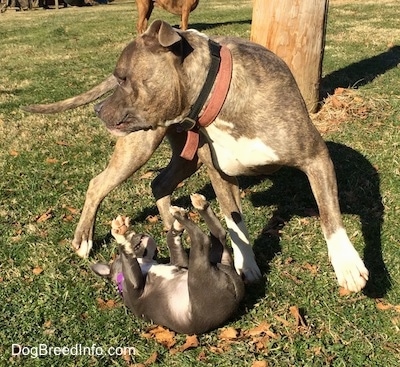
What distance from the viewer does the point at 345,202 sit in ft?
17.2

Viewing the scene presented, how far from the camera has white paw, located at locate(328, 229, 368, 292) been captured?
3398 mm

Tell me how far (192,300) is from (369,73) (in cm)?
676

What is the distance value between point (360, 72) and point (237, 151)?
6.29 metres

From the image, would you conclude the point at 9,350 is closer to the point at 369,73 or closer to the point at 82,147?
the point at 82,147

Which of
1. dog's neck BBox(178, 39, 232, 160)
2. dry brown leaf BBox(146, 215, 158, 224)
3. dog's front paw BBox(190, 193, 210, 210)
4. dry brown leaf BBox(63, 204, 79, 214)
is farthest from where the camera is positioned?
dry brown leaf BBox(63, 204, 79, 214)

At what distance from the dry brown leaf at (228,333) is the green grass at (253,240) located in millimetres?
51

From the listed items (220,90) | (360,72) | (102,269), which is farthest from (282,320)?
(360,72)

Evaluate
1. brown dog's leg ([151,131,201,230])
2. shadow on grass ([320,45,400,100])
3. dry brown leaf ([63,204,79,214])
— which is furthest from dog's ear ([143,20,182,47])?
shadow on grass ([320,45,400,100])

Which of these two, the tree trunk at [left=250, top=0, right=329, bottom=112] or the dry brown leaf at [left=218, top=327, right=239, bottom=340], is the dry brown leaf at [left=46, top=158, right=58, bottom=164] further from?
the dry brown leaf at [left=218, top=327, right=239, bottom=340]

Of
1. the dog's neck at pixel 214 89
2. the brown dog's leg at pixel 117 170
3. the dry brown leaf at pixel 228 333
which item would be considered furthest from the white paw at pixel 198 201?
the dry brown leaf at pixel 228 333

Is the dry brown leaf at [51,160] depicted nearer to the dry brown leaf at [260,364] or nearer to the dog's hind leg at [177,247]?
the dog's hind leg at [177,247]

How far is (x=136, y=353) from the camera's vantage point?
363cm

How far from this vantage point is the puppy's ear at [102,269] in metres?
4.30

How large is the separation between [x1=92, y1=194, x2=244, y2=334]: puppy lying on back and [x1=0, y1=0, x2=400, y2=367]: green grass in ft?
0.49
